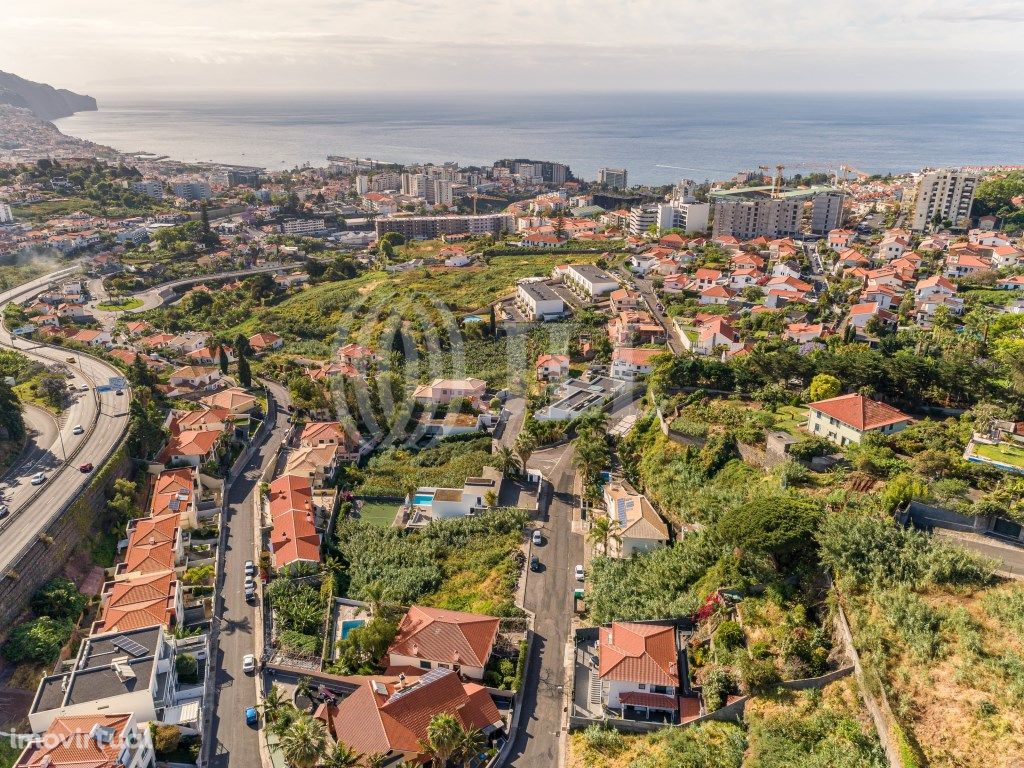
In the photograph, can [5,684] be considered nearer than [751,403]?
Yes

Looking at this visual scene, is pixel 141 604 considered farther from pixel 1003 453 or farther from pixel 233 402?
pixel 1003 453

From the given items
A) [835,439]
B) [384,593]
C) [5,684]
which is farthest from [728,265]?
[5,684]

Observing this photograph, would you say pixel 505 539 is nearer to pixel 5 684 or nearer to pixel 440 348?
pixel 5 684

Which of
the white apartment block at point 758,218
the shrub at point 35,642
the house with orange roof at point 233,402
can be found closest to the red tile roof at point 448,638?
the shrub at point 35,642

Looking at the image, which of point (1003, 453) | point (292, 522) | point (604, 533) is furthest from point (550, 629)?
point (1003, 453)

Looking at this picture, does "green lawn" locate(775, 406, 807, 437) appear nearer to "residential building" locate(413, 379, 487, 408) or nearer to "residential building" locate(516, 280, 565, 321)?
"residential building" locate(413, 379, 487, 408)

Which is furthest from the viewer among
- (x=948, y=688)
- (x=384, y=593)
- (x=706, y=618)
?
(x=384, y=593)
